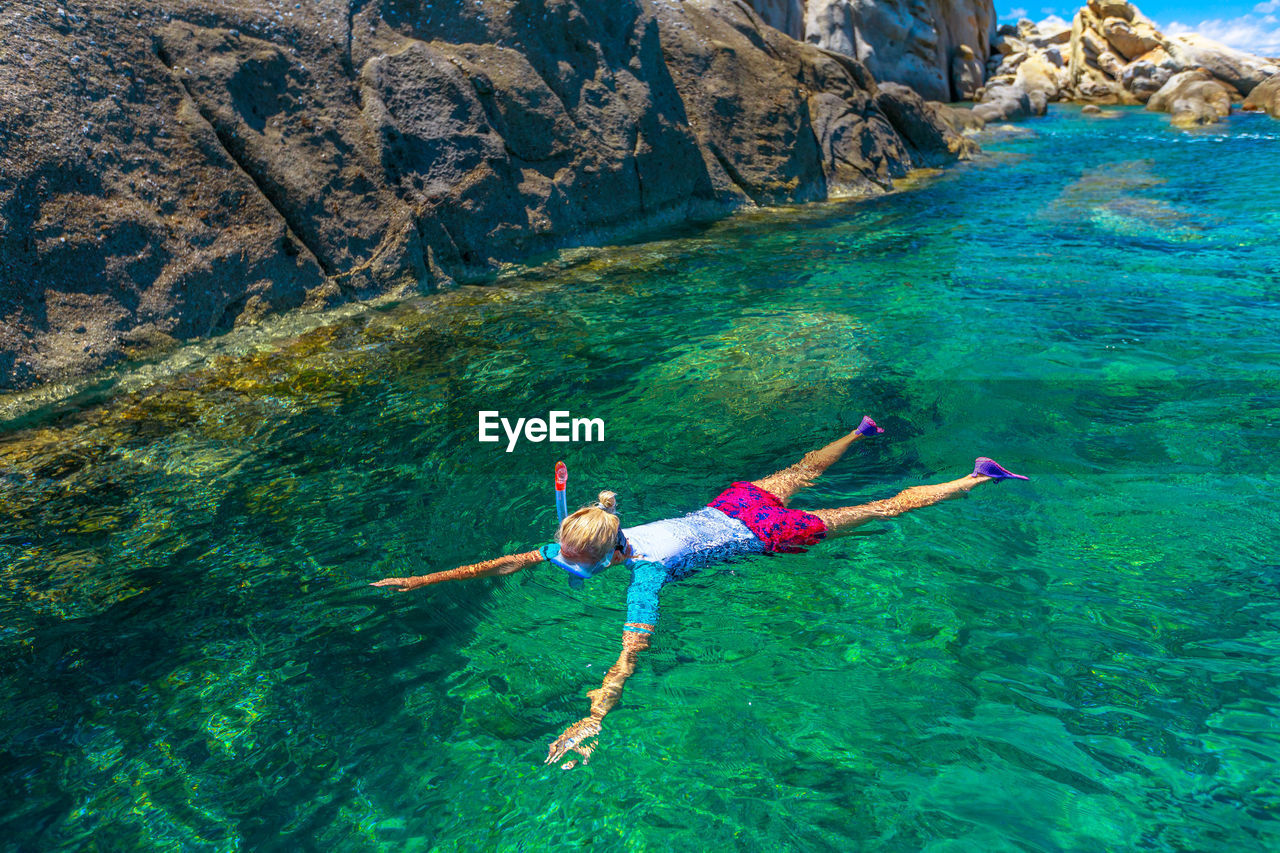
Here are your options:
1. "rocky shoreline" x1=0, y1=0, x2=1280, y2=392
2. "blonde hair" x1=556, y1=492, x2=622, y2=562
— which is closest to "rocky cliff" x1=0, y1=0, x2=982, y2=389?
"rocky shoreline" x1=0, y1=0, x2=1280, y2=392

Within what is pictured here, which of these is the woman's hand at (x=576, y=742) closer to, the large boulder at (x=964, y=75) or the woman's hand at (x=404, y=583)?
the woman's hand at (x=404, y=583)

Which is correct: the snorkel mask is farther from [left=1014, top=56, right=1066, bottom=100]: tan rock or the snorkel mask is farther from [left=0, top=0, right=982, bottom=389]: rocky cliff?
[left=1014, top=56, right=1066, bottom=100]: tan rock

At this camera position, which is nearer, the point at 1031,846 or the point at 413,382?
the point at 1031,846

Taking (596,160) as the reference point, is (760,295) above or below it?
→ below

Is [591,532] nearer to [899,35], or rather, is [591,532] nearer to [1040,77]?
[899,35]

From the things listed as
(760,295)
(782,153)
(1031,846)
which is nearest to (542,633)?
(1031,846)

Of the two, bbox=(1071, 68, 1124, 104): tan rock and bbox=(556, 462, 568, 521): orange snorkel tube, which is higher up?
bbox=(1071, 68, 1124, 104): tan rock

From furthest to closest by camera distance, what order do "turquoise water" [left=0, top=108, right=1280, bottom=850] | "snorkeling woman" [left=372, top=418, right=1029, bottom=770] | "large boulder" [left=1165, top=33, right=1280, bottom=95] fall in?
"large boulder" [left=1165, top=33, right=1280, bottom=95] < "snorkeling woman" [left=372, top=418, right=1029, bottom=770] < "turquoise water" [left=0, top=108, right=1280, bottom=850]

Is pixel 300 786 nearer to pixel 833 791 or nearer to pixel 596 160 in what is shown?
pixel 833 791
